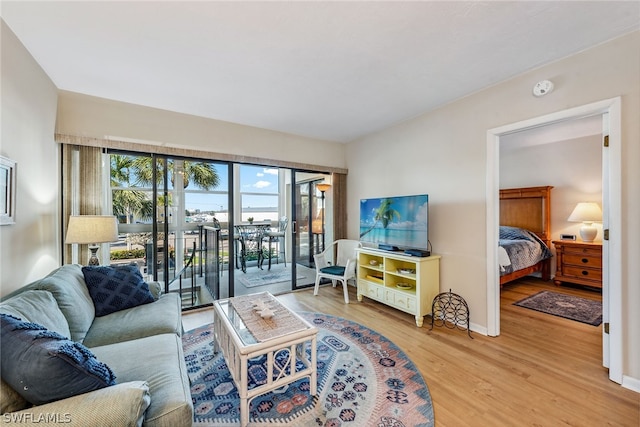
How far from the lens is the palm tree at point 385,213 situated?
339 centimetres

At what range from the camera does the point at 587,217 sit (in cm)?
409

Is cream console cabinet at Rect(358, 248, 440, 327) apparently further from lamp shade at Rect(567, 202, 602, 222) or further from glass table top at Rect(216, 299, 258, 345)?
lamp shade at Rect(567, 202, 602, 222)

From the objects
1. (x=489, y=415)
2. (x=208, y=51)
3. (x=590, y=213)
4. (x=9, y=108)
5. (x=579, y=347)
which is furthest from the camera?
(x=590, y=213)

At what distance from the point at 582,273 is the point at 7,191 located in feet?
21.8

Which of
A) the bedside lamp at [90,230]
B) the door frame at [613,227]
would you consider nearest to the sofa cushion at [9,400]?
the bedside lamp at [90,230]

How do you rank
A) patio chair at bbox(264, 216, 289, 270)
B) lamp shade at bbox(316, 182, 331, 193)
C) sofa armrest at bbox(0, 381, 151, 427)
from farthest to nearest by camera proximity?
1. patio chair at bbox(264, 216, 289, 270)
2. lamp shade at bbox(316, 182, 331, 193)
3. sofa armrest at bbox(0, 381, 151, 427)

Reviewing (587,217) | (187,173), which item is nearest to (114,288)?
(187,173)

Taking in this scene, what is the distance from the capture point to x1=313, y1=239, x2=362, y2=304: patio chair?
369 centimetres

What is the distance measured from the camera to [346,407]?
1.68 meters

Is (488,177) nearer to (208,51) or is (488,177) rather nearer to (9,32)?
(208,51)

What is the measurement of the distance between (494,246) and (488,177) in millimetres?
696

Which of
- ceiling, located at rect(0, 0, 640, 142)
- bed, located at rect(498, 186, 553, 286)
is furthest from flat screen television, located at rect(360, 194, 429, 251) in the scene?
bed, located at rect(498, 186, 553, 286)

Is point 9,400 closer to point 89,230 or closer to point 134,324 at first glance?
point 134,324


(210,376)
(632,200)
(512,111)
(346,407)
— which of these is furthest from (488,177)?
(210,376)
